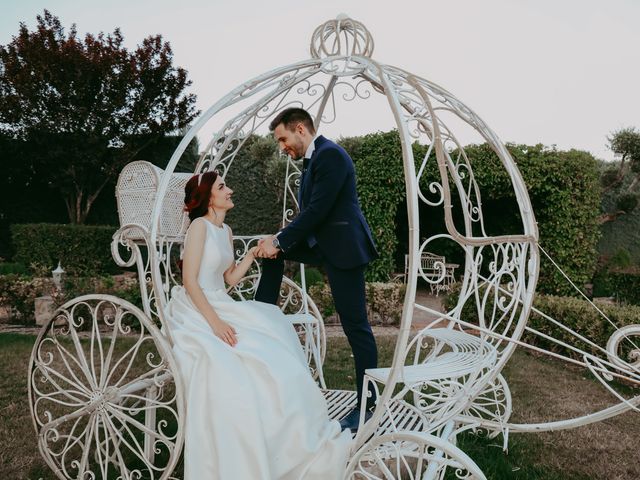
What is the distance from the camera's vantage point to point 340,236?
Answer: 2.62 m

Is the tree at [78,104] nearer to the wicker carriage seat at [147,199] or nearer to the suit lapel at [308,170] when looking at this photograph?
the wicker carriage seat at [147,199]

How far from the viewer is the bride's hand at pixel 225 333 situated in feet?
7.54

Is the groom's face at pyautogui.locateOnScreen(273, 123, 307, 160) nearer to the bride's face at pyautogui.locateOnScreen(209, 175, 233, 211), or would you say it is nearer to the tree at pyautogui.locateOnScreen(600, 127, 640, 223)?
the bride's face at pyautogui.locateOnScreen(209, 175, 233, 211)

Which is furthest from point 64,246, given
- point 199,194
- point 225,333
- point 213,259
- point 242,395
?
point 242,395

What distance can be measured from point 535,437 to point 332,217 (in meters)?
2.09

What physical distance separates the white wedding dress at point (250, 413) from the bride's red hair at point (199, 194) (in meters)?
0.63

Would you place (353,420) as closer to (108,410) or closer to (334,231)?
(334,231)

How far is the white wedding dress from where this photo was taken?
2002 millimetres

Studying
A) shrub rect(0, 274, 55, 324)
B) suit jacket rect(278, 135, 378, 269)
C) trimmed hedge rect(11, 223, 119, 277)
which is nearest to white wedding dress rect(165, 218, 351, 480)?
suit jacket rect(278, 135, 378, 269)

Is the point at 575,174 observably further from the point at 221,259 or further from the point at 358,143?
the point at 221,259

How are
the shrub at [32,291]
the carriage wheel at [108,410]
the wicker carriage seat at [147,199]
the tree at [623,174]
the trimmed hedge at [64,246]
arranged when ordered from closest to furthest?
the carriage wheel at [108,410]
the wicker carriage seat at [147,199]
the shrub at [32,291]
the trimmed hedge at [64,246]
the tree at [623,174]

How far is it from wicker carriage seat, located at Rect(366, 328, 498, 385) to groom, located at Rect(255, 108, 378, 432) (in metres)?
0.40

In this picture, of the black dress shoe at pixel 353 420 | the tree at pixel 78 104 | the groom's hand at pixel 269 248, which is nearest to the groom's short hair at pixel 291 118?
the groom's hand at pixel 269 248

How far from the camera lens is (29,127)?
33.2 feet
